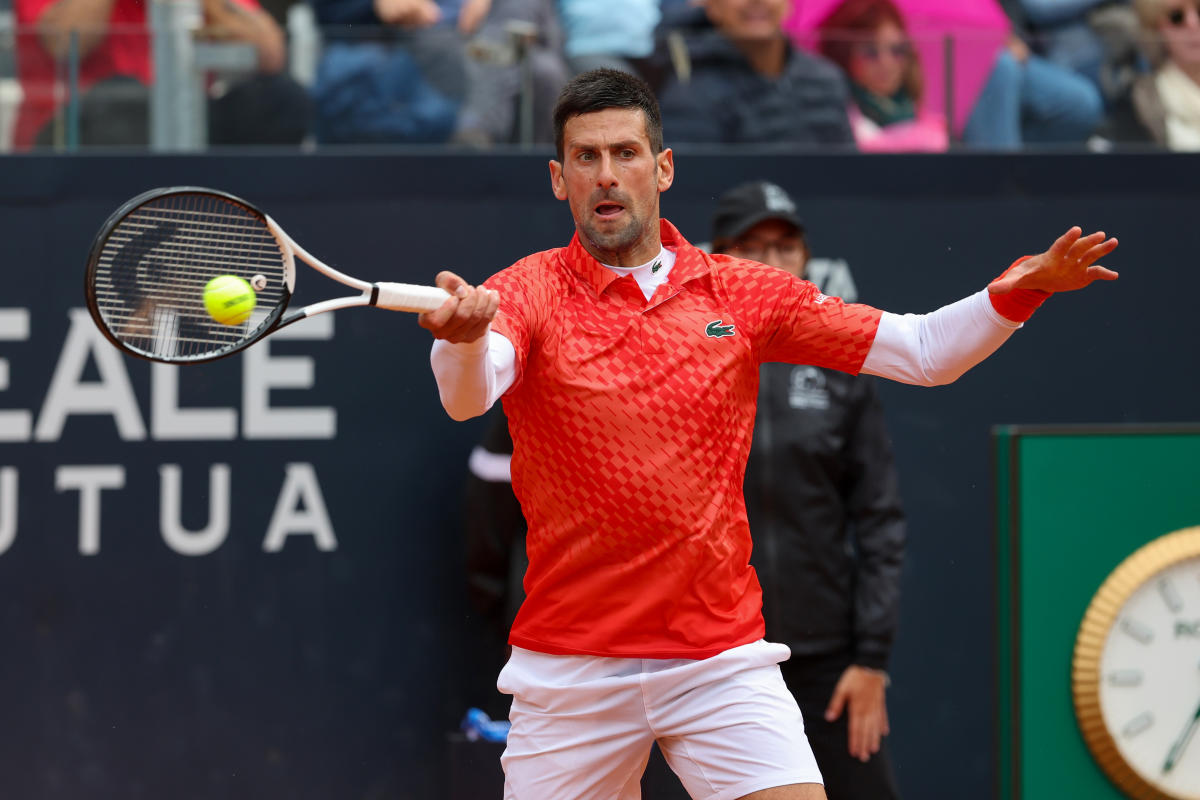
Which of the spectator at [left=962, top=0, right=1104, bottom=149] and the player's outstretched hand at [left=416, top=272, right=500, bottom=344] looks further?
the spectator at [left=962, top=0, right=1104, bottom=149]

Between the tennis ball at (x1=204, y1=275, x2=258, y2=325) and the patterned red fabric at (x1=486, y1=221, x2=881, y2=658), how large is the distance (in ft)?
1.74

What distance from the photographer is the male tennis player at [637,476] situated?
304 cm

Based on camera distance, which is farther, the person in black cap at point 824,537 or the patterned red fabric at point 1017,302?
the person in black cap at point 824,537

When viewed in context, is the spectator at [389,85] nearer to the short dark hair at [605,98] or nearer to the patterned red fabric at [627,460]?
the short dark hair at [605,98]

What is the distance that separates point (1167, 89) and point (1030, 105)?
575 millimetres

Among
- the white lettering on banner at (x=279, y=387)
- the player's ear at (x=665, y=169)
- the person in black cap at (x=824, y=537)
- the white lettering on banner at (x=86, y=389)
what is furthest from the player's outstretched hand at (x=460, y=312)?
the white lettering on banner at (x=86, y=389)

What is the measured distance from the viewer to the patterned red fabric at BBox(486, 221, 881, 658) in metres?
3.04

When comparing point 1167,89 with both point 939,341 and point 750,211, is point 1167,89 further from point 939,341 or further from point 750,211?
point 939,341

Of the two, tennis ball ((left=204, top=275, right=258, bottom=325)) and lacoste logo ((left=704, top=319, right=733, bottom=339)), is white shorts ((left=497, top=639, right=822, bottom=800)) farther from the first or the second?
tennis ball ((left=204, top=275, right=258, bottom=325))

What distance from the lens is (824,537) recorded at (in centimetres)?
444

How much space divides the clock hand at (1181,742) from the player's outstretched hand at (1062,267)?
1455 mm

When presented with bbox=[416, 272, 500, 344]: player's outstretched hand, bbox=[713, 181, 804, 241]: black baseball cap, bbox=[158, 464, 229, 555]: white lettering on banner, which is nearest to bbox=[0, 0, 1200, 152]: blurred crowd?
bbox=[713, 181, 804, 241]: black baseball cap

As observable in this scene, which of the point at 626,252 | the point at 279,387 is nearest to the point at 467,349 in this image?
the point at 626,252

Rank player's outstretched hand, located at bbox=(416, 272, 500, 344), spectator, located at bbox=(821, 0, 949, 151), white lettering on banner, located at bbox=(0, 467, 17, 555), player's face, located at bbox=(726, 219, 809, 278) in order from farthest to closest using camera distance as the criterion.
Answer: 1. spectator, located at bbox=(821, 0, 949, 151)
2. white lettering on banner, located at bbox=(0, 467, 17, 555)
3. player's face, located at bbox=(726, 219, 809, 278)
4. player's outstretched hand, located at bbox=(416, 272, 500, 344)
